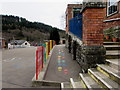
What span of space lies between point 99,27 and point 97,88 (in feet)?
6.26

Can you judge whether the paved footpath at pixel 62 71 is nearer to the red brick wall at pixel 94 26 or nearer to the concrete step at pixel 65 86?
the concrete step at pixel 65 86

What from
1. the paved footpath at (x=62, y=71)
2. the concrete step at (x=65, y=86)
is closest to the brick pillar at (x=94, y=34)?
the concrete step at (x=65, y=86)

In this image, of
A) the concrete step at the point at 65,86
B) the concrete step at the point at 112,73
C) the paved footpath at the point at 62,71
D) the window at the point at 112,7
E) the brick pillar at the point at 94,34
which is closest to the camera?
the concrete step at the point at 112,73

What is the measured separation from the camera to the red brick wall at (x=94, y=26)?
3295mm

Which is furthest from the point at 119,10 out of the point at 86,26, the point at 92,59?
the point at 92,59

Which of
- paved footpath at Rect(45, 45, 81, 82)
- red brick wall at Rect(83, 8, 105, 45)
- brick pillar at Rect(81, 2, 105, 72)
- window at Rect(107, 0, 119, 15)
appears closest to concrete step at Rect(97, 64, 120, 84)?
brick pillar at Rect(81, 2, 105, 72)

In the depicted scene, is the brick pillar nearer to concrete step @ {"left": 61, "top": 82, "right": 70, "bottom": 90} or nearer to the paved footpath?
concrete step @ {"left": 61, "top": 82, "right": 70, "bottom": 90}

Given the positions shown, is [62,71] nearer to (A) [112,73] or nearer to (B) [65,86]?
(B) [65,86]

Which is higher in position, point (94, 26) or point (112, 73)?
point (94, 26)

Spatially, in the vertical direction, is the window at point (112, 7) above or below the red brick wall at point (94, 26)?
above

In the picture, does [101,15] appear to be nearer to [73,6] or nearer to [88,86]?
[88,86]

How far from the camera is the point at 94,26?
3.32 m

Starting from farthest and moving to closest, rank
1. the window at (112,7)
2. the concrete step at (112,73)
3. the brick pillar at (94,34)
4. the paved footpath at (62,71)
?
the window at (112,7) < the paved footpath at (62,71) < the brick pillar at (94,34) < the concrete step at (112,73)

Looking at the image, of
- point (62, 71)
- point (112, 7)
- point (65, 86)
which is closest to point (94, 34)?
point (65, 86)
